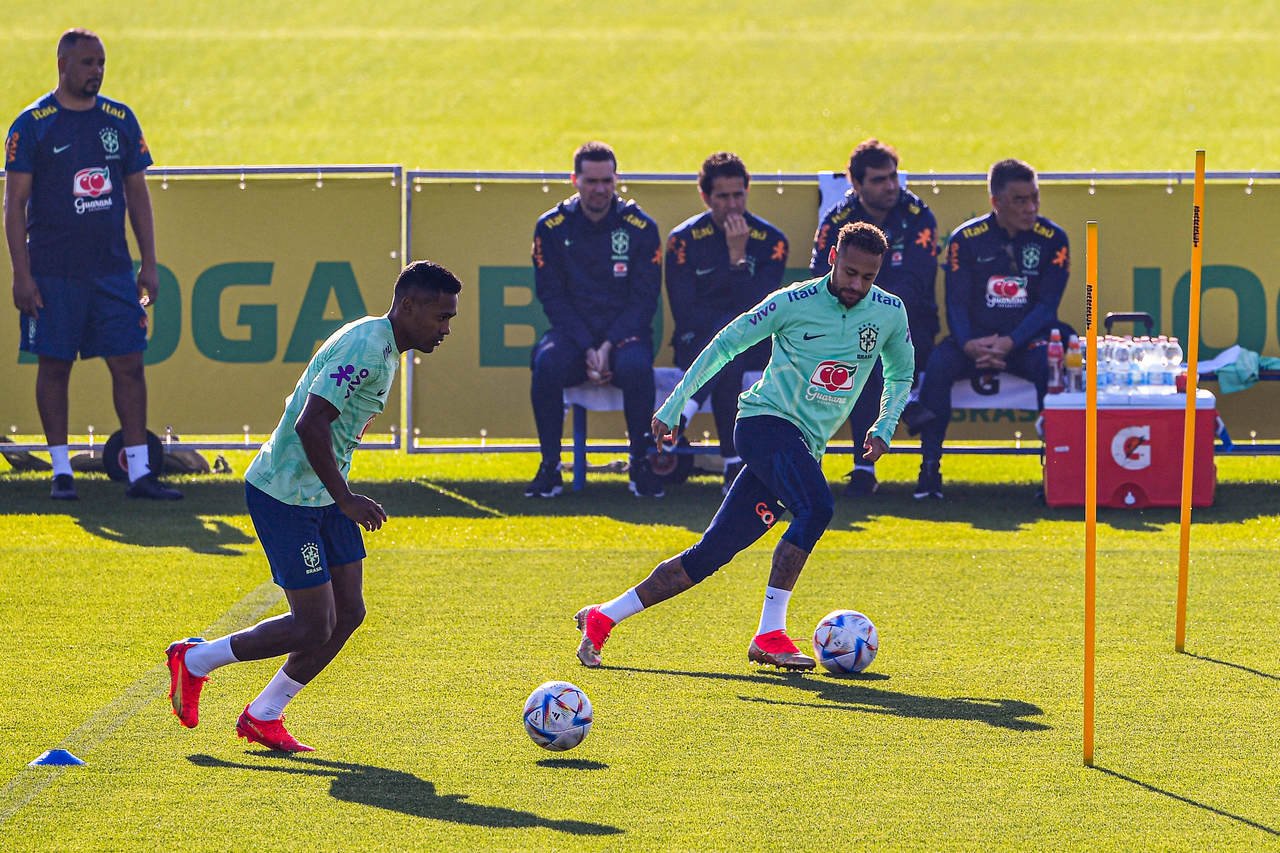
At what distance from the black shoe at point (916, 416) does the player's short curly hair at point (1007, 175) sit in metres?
1.59

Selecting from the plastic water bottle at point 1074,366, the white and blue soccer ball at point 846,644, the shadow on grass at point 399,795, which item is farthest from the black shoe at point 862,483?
the shadow on grass at point 399,795

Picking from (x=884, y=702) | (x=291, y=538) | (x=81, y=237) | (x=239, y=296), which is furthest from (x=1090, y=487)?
(x=239, y=296)

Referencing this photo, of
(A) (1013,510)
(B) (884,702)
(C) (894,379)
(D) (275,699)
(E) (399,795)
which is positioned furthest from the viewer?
(A) (1013,510)

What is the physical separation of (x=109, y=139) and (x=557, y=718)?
7503 millimetres

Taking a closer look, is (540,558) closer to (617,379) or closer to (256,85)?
(617,379)

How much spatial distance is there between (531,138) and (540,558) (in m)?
27.9

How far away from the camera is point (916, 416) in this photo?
1396cm

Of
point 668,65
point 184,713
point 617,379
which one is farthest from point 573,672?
point 668,65

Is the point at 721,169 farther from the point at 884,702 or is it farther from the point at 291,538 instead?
the point at 291,538

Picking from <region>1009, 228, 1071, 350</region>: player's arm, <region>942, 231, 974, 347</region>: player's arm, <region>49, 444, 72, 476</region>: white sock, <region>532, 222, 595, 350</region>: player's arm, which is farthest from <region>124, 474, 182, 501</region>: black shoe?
<region>1009, 228, 1071, 350</region>: player's arm

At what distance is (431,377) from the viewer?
49.4 feet

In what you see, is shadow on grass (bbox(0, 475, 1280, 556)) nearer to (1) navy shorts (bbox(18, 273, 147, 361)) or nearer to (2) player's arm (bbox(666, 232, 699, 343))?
(1) navy shorts (bbox(18, 273, 147, 361))

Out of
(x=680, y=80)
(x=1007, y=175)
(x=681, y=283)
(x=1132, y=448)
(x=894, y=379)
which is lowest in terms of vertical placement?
(x=1132, y=448)

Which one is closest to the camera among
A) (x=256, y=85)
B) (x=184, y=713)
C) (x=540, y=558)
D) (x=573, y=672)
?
(x=184, y=713)
